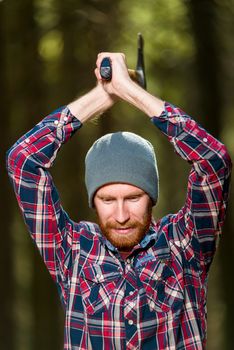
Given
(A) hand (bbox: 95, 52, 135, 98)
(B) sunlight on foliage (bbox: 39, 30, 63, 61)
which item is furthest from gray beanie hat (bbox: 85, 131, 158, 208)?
(B) sunlight on foliage (bbox: 39, 30, 63, 61)

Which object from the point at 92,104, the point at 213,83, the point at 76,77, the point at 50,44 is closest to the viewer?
the point at 92,104

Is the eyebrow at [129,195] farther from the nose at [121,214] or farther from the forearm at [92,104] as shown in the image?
the forearm at [92,104]

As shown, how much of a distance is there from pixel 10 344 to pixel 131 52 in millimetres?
4228

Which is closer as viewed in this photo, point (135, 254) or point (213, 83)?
point (135, 254)

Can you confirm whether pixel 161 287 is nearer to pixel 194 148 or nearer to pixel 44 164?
pixel 194 148

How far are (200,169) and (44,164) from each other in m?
0.69

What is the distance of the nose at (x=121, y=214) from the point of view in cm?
377

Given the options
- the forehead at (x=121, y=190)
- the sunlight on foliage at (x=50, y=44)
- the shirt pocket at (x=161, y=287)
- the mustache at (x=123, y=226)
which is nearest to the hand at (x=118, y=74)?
the forehead at (x=121, y=190)

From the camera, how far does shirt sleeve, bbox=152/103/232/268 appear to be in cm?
375

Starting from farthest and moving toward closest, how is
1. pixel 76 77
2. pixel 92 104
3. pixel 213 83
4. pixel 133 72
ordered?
1. pixel 76 77
2. pixel 213 83
3. pixel 133 72
4. pixel 92 104

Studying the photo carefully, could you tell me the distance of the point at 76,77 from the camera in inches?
431

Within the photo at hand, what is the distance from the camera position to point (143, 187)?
12.7 ft

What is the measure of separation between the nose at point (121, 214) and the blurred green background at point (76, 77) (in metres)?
5.81

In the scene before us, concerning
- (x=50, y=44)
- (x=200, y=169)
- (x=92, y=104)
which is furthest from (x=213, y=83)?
(x=200, y=169)
